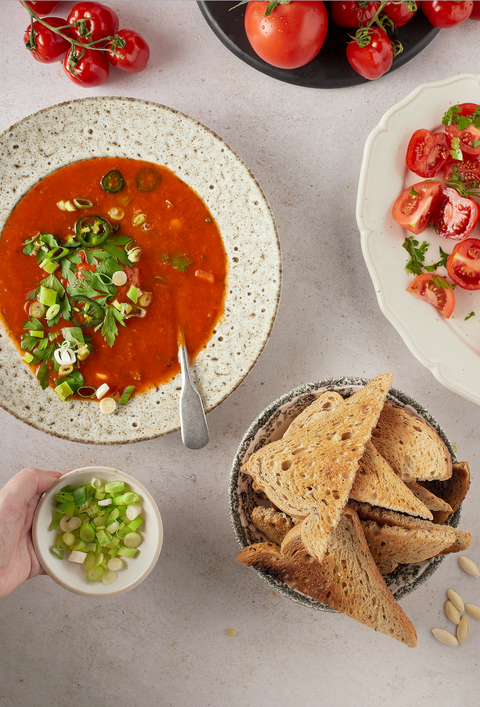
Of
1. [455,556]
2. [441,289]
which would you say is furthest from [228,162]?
[455,556]

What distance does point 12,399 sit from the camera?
95.0 inches

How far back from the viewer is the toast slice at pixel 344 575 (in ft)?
6.66

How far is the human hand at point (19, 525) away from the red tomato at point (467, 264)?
2.26 metres

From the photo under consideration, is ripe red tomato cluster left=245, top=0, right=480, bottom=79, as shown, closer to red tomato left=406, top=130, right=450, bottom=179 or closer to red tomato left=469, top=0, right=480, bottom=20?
red tomato left=469, top=0, right=480, bottom=20

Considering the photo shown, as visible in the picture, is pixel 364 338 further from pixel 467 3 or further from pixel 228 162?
pixel 467 3

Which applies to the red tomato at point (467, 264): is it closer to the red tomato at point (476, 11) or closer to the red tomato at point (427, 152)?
the red tomato at point (427, 152)

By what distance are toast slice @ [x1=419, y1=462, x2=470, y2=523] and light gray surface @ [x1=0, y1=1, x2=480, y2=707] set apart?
2.10 ft

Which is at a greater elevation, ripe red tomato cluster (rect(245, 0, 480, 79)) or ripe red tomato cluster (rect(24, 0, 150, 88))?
ripe red tomato cluster (rect(245, 0, 480, 79))

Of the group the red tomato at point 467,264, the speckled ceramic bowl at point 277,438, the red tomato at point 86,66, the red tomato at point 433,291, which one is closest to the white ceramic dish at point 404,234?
the red tomato at point 433,291

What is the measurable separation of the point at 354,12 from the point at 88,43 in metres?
1.30

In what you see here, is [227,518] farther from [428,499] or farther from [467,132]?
[467,132]

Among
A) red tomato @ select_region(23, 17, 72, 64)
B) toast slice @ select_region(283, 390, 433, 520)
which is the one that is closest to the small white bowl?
toast slice @ select_region(283, 390, 433, 520)

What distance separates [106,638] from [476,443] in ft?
7.49

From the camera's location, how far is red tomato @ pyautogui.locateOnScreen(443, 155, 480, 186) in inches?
98.0
